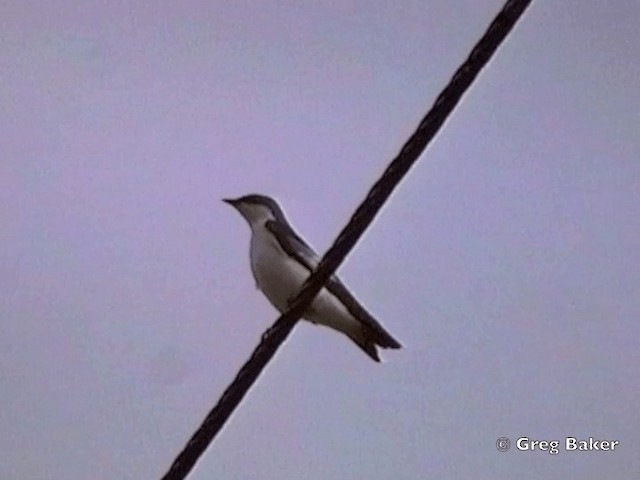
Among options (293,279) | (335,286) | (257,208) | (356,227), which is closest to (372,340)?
(335,286)

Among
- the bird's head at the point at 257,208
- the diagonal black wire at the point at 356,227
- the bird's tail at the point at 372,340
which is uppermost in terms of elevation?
the bird's head at the point at 257,208

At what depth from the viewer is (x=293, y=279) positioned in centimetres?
362

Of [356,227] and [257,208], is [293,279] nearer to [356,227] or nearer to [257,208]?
[257,208]

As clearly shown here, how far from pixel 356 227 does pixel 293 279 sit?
1.85 meters

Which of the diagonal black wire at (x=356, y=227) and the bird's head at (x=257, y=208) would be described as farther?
the bird's head at (x=257, y=208)

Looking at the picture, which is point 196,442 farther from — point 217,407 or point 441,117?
point 441,117

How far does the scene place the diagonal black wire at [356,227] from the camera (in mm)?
1686

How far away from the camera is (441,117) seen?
1716mm

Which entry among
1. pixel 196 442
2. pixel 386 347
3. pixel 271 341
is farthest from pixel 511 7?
pixel 386 347

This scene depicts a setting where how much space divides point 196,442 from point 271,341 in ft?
0.63

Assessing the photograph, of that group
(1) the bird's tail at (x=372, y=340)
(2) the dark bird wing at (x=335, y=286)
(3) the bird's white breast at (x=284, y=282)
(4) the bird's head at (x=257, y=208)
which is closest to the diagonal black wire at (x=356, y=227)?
(2) the dark bird wing at (x=335, y=286)

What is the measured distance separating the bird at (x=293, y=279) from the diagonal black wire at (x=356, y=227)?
4.38 feet

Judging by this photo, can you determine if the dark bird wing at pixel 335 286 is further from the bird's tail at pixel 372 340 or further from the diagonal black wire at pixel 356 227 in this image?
the diagonal black wire at pixel 356 227

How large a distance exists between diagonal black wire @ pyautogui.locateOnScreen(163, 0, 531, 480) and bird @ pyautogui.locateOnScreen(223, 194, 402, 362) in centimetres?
134
